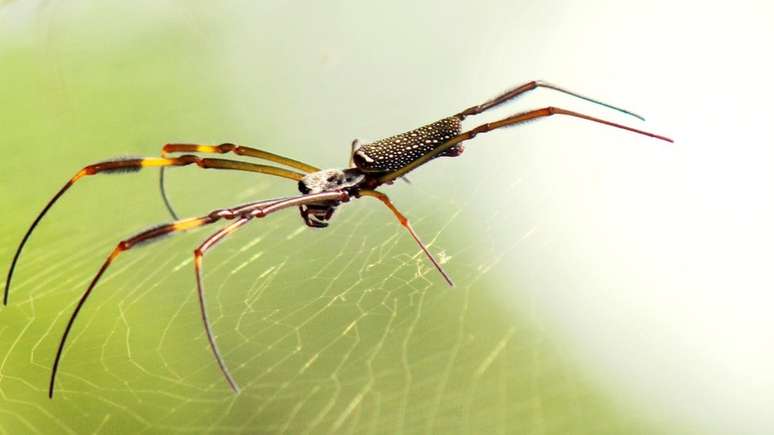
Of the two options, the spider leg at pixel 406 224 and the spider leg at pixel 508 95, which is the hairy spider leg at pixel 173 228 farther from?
the spider leg at pixel 508 95

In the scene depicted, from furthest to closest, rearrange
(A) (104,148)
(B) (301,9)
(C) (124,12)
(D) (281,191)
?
(B) (301,9)
(C) (124,12)
(A) (104,148)
(D) (281,191)

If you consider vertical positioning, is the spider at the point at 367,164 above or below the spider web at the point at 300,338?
above

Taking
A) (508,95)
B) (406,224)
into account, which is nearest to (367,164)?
(406,224)

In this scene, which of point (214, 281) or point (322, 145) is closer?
point (214, 281)

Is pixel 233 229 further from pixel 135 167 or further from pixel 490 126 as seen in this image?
pixel 490 126

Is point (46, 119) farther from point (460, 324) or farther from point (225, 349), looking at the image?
point (460, 324)

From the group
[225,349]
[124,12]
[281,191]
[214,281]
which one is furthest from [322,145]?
[225,349]

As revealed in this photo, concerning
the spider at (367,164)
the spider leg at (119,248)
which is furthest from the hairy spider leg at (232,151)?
the spider leg at (119,248)
